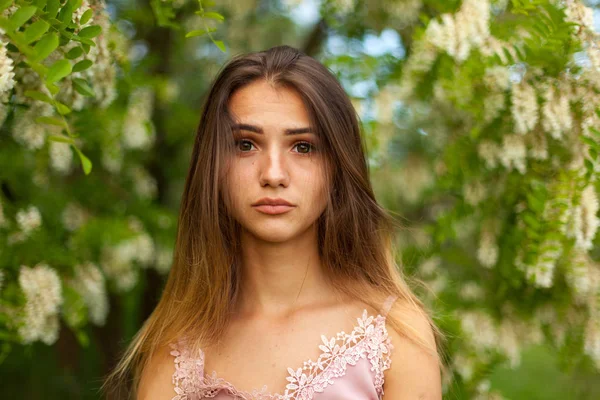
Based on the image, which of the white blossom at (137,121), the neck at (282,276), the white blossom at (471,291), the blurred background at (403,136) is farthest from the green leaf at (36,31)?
the white blossom at (471,291)

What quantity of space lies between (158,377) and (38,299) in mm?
723

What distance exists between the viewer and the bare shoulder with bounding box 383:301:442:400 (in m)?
1.99

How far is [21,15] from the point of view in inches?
65.4

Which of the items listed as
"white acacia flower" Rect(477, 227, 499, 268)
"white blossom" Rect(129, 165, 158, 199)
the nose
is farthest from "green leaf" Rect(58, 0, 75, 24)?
"white blossom" Rect(129, 165, 158, 199)

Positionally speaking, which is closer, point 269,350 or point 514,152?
point 269,350

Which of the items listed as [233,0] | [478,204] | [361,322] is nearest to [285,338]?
[361,322]

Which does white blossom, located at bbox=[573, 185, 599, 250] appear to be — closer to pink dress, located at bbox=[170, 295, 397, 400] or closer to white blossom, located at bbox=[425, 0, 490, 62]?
white blossom, located at bbox=[425, 0, 490, 62]

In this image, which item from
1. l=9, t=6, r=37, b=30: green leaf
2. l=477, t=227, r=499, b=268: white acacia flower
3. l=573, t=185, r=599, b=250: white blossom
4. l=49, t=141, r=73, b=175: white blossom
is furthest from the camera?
l=49, t=141, r=73, b=175: white blossom

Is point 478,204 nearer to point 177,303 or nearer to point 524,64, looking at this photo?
point 524,64

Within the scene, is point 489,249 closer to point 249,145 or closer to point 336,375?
point 336,375

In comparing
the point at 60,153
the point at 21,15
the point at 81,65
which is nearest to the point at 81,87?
the point at 81,65

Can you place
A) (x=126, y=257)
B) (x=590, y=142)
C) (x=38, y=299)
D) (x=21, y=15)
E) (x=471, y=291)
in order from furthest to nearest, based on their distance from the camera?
(x=126, y=257), (x=471, y=291), (x=38, y=299), (x=590, y=142), (x=21, y=15)

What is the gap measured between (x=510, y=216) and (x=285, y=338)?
1.32 metres

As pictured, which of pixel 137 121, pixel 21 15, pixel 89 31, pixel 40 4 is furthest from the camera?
pixel 137 121
